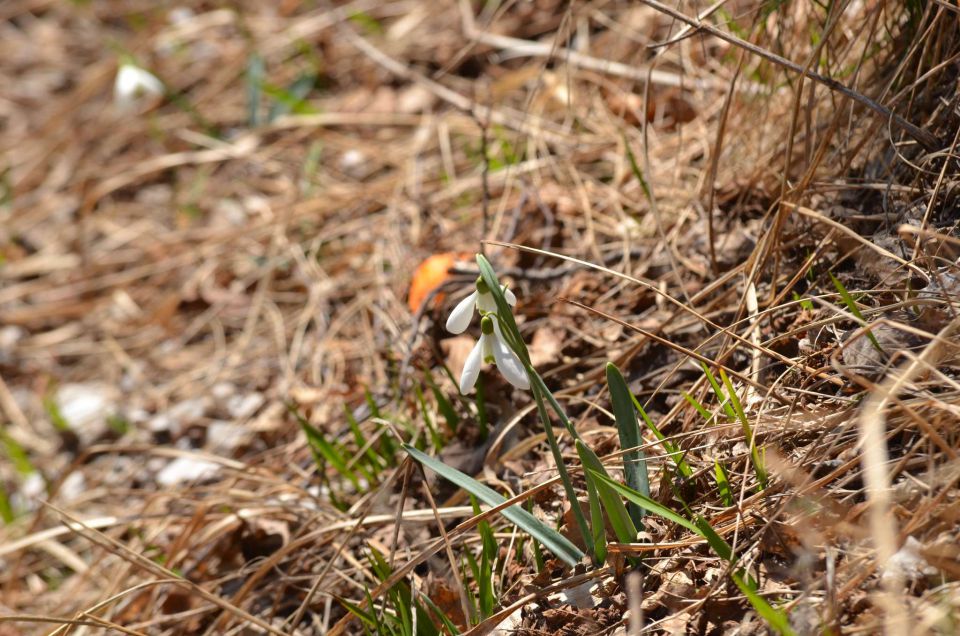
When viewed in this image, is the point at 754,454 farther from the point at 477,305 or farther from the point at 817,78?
the point at 817,78

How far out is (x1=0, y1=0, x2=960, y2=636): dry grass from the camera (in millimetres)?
1360

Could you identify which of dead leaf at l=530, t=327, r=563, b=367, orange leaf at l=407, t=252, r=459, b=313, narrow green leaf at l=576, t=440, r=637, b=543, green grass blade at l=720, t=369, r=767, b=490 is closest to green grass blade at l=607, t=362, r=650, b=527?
narrow green leaf at l=576, t=440, r=637, b=543

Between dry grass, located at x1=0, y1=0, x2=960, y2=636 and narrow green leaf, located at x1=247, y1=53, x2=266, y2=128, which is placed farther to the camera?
narrow green leaf, located at x1=247, y1=53, x2=266, y2=128

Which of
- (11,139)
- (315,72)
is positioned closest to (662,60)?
(315,72)

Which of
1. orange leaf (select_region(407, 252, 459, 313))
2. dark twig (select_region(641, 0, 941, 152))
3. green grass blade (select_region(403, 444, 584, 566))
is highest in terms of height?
dark twig (select_region(641, 0, 941, 152))

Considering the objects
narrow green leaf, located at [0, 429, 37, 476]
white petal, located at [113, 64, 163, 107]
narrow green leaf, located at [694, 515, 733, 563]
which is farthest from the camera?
white petal, located at [113, 64, 163, 107]

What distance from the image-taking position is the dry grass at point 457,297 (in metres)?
1.36

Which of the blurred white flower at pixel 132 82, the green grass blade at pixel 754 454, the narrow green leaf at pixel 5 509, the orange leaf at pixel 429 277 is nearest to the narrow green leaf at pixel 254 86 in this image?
the blurred white flower at pixel 132 82

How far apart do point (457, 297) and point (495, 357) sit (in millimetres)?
955

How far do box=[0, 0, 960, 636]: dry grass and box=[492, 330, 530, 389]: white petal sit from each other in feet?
0.55

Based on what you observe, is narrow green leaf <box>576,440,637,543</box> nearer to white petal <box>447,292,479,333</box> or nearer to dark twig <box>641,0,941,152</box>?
white petal <box>447,292,479,333</box>

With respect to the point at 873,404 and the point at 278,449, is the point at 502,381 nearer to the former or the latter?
the point at 278,449

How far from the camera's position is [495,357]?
54.0 inches

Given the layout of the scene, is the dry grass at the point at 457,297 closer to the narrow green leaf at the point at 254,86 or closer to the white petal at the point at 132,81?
the narrow green leaf at the point at 254,86
